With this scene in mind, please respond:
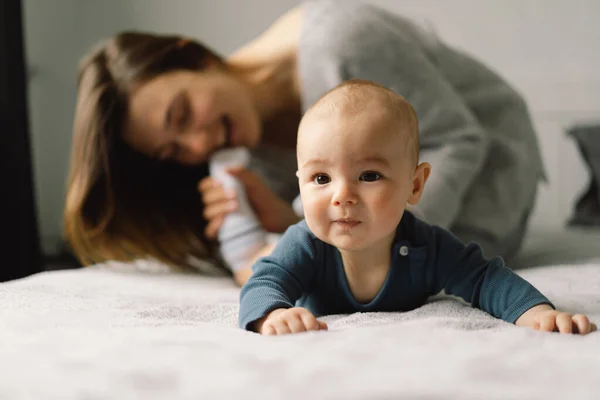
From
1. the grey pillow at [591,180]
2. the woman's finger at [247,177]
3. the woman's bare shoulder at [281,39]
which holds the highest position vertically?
the woman's bare shoulder at [281,39]

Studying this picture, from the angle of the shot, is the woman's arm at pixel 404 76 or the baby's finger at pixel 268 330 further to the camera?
the woman's arm at pixel 404 76

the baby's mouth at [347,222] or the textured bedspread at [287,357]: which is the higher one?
the baby's mouth at [347,222]

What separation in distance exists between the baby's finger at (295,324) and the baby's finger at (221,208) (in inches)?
28.1

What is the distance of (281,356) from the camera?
64 centimetres

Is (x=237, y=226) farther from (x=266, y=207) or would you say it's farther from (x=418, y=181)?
(x=418, y=181)

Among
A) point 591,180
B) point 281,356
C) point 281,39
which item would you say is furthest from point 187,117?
point 591,180

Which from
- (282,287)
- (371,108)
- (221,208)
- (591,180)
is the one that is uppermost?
(371,108)

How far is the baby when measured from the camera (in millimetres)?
812

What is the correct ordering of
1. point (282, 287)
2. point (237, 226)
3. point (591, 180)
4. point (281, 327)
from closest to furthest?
point (281, 327), point (282, 287), point (237, 226), point (591, 180)

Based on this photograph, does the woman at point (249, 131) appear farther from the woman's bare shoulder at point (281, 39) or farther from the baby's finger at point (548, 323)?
the baby's finger at point (548, 323)

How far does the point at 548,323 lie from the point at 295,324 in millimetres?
282

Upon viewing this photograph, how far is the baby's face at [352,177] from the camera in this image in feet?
2.67

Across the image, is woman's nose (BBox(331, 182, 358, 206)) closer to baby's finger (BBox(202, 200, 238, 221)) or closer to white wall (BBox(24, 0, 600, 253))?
baby's finger (BBox(202, 200, 238, 221))

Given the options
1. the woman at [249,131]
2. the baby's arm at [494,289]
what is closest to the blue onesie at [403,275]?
the baby's arm at [494,289]
